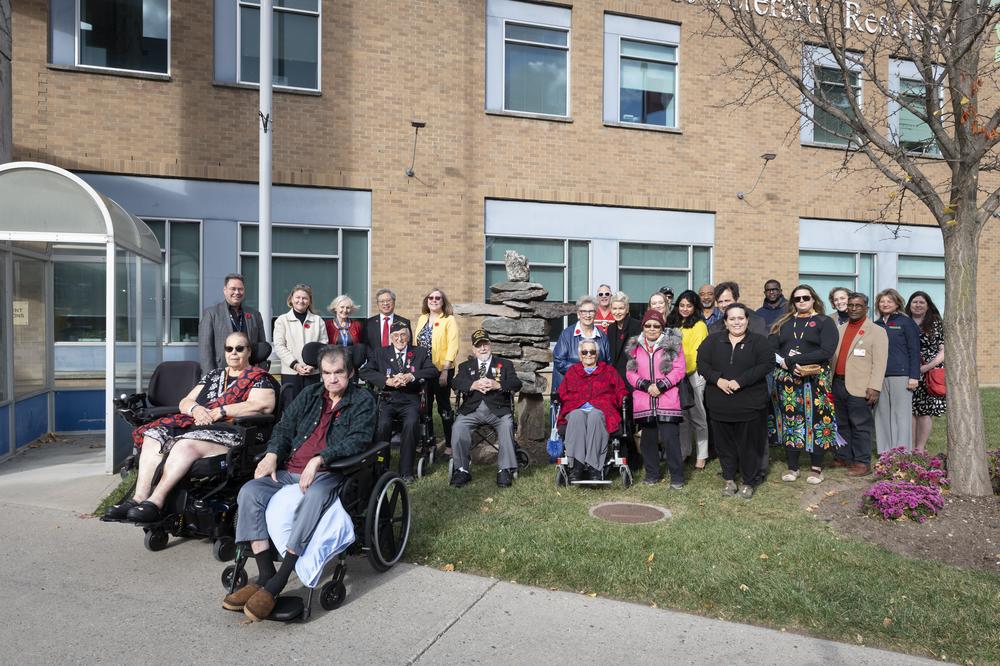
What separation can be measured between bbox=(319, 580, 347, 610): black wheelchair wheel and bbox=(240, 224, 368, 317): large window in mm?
8156

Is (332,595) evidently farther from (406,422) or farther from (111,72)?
(111,72)

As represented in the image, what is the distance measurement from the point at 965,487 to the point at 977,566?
4.46 ft

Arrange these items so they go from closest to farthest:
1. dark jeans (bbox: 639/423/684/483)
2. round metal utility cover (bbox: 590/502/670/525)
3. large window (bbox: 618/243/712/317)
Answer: round metal utility cover (bbox: 590/502/670/525)
dark jeans (bbox: 639/423/684/483)
large window (bbox: 618/243/712/317)

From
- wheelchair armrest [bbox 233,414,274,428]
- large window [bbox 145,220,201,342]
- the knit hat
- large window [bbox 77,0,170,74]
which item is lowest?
wheelchair armrest [bbox 233,414,274,428]

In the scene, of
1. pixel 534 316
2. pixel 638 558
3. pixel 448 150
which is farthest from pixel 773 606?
pixel 448 150

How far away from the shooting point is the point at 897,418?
7410 millimetres

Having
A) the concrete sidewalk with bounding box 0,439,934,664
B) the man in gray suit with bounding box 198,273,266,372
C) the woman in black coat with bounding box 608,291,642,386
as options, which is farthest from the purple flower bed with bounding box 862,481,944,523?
the man in gray suit with bounding box 198,273,266,372

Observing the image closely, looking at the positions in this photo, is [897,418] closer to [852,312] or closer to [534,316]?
[852,312]

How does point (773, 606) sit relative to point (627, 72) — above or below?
below

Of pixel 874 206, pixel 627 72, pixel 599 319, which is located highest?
pixel 627 72

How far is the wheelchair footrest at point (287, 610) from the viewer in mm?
3879

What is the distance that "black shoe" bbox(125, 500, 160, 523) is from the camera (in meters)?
4.47

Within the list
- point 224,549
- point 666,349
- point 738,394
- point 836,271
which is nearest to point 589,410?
point 666,349

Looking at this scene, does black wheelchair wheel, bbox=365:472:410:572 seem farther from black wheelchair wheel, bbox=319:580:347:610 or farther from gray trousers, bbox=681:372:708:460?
gray trousers, bbox=681:372:708:460
